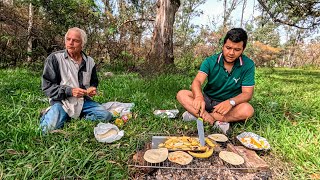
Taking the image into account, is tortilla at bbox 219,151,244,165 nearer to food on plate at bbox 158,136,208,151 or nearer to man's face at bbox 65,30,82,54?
food on plate at bbox 158,136,208,151

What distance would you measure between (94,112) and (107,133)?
559 mm

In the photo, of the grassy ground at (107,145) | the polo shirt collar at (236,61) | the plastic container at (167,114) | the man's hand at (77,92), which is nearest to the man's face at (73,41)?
the man's hand at (77,92)

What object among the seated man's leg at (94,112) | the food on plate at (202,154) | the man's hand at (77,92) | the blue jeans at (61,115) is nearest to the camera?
the food on plate at (202,154)

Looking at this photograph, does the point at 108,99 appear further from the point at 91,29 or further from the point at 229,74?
the point at 91,29

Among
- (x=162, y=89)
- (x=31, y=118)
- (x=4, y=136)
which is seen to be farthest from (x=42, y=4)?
(x=4, y=136)

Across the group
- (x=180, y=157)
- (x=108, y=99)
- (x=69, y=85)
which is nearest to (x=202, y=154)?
(x=180, y=157)

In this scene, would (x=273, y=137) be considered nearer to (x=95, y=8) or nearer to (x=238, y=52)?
(x=238, y=52)

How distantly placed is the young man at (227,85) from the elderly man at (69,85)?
1.15 meters

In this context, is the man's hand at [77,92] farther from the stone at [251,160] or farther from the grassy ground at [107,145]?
the stone at [251,160]

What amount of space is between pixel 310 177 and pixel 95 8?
7678 mm

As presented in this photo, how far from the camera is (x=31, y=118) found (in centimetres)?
281

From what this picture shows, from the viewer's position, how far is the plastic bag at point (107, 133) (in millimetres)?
2404

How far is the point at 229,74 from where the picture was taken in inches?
112

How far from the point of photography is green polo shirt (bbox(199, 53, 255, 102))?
9.28 ft
